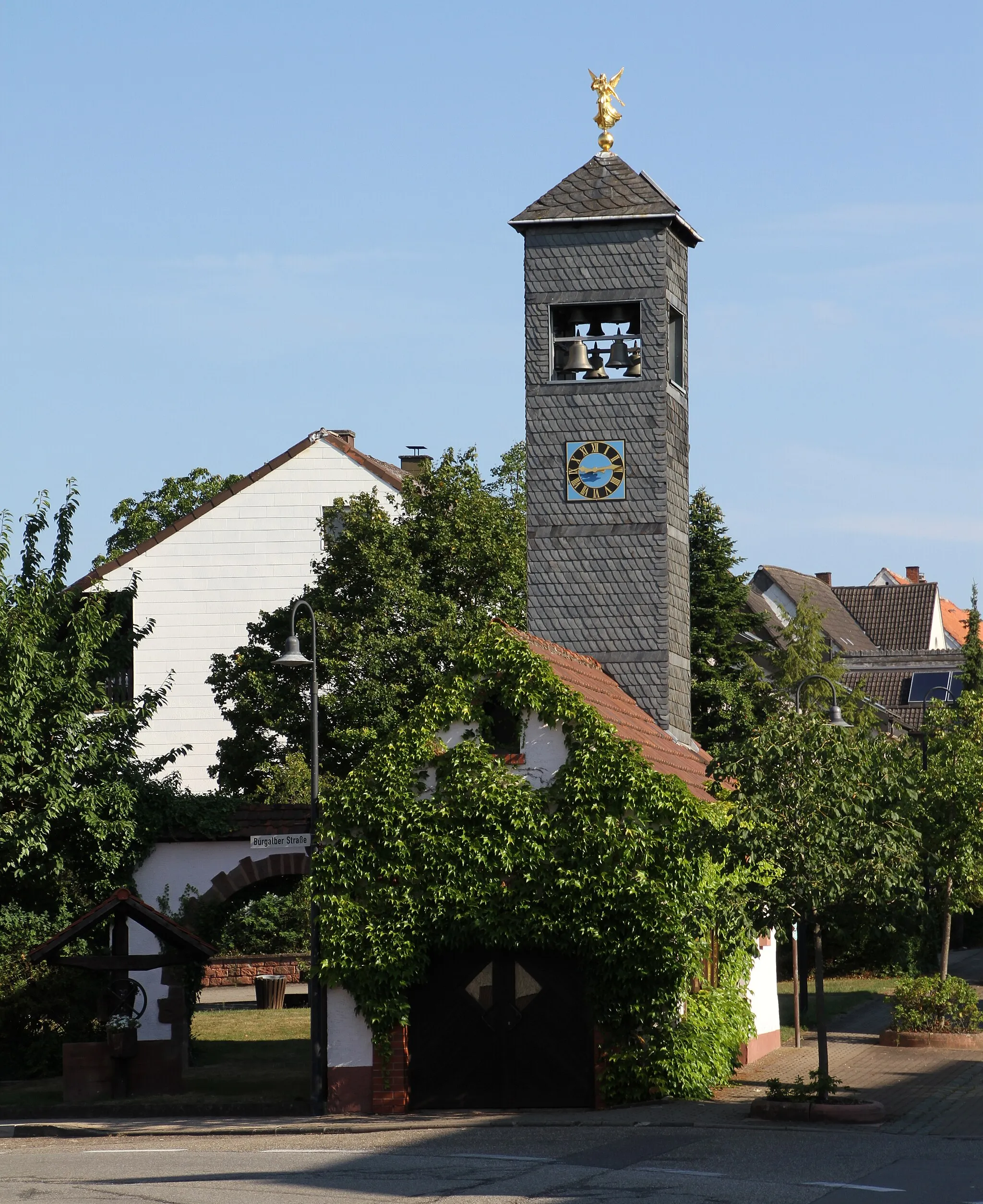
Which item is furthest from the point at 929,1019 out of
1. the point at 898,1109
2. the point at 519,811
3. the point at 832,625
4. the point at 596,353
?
the point at 832,625

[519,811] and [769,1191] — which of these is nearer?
[769,1191]

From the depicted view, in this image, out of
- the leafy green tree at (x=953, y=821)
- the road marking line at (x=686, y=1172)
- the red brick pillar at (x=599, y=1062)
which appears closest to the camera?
the road marking line at (x=686, y=1172)

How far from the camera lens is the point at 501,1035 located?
20312 millimetres

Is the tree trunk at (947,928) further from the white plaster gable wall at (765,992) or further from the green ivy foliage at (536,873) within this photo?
the green ivy foliage at (536,873)

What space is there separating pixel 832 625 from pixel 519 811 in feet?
162

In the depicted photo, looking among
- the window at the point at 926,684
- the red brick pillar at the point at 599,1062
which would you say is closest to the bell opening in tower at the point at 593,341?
the red brick pillar at the point at 599,1062

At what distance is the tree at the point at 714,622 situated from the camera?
3759cm

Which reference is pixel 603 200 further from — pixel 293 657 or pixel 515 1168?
pixel 515 1168

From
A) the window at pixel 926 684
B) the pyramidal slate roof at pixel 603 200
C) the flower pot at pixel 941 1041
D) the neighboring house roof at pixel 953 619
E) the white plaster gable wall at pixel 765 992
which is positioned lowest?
the flower pot at pixel 941 1041

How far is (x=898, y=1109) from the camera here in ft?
61.7

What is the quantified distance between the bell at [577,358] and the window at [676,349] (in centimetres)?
144

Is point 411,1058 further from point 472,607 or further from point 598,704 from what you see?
point 472,607

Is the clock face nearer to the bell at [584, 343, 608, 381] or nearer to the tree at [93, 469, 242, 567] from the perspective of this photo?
the bell at [584, 343, 608, 381]

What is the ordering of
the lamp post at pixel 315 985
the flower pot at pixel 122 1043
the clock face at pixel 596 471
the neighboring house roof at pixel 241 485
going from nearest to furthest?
the lamp post at pixel 315 985
the flower pot at pixel 122 1043
the clock face at pixel 596 471
the neighboring house roof at pixel 241 485
